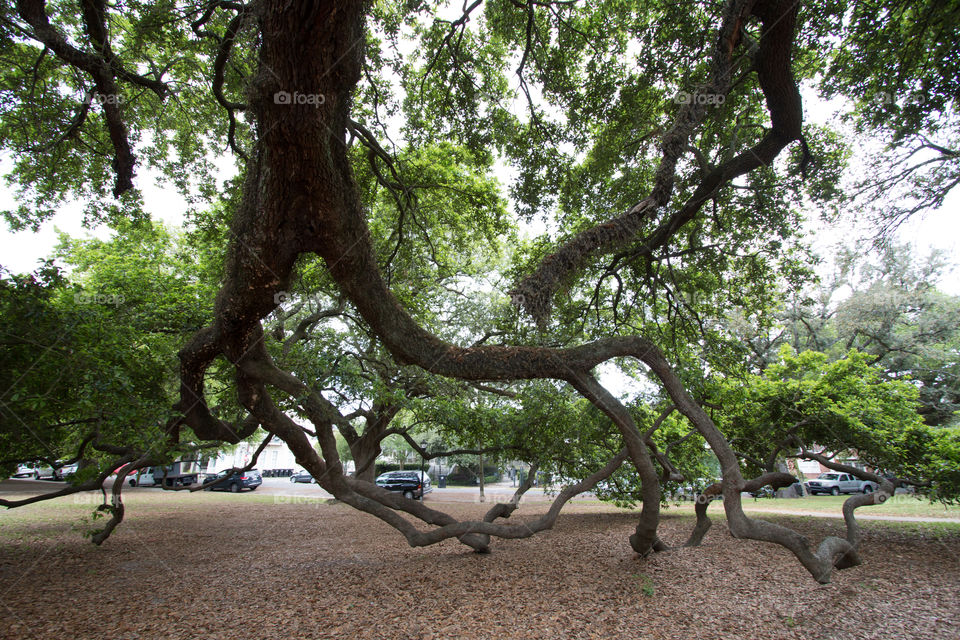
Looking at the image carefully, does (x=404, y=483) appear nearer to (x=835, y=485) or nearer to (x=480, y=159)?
(x=480, y=159)

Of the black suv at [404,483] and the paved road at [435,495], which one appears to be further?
the black suv at [404,483]

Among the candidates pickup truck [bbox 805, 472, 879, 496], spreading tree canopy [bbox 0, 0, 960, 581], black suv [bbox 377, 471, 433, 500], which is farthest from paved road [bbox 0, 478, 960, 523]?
pickup truck [bbox 805, 472, 879, 496]

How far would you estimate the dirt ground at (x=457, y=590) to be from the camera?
3932 millimetres

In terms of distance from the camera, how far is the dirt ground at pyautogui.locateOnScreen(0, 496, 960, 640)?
3932 mm

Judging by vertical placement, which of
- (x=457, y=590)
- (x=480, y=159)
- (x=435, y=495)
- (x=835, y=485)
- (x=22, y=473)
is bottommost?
(x=435, y=495)

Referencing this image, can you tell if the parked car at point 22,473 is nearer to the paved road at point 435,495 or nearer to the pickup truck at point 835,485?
the paved road at point 435,495

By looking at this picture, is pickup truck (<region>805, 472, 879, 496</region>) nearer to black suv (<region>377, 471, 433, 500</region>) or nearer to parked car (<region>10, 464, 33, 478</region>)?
black suv (<region>377, 471, 433, 500</region>)

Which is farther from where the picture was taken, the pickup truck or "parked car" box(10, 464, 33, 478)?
the pickup truck

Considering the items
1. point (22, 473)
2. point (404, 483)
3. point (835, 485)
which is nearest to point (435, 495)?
point (404, 483)

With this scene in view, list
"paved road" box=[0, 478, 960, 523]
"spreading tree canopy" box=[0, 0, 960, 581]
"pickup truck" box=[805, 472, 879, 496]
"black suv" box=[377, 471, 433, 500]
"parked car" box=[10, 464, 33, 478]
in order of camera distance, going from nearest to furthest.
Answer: "spreading tree canopy" box=[0, 0, 960, 581]
"parked car" box=[10, 464, 33, 478]
"paved road" box=[0, 478, 960, 523]
"black suv" box=[377, 471, 433, 500]
"pickup truck" box=[805, 472, 879, 496]

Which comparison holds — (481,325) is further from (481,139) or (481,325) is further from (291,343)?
(481,139)

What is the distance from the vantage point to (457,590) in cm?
499

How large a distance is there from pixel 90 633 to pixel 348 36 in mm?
5217

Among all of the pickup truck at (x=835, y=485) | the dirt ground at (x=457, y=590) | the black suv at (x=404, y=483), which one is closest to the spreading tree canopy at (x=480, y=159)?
the dirt ground at (x=457, y=590)
